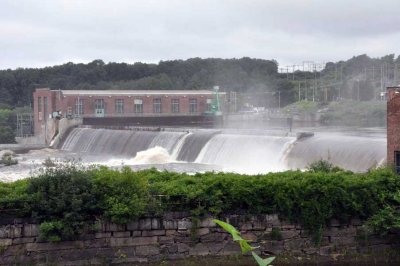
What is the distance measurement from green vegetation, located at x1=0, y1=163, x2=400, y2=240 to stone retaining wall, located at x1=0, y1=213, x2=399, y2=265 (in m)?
0.22

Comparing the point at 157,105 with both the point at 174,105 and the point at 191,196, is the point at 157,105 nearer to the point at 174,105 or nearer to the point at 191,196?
the point at 174,105

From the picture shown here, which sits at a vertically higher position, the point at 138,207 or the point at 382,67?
the point at 382,67

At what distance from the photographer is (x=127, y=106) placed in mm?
64562

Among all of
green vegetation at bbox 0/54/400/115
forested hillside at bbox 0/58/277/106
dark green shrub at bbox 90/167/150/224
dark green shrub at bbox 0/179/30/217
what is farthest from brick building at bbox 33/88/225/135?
dark green shrub at bbox 0/179/30/217

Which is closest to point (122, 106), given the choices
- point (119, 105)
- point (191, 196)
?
point (119, 105)

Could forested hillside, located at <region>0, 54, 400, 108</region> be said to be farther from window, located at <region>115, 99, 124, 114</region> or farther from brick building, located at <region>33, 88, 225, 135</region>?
window, located at <region>115, 99, 124, 114</region>

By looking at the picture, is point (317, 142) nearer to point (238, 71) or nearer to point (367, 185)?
point (367, 185)

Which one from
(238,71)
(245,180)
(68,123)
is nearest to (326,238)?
(245,180)

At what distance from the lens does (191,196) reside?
13.5m

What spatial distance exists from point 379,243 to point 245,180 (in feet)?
10.3

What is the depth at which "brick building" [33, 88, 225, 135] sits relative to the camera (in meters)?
61.8

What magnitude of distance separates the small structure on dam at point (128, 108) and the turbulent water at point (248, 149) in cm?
1884

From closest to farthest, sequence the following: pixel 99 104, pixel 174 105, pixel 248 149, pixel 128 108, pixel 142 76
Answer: pixel 248 149 < pixel 99 104 < pixel 128 108 < pixel 174 105 < pixel 142 76

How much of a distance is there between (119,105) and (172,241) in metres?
51.6
